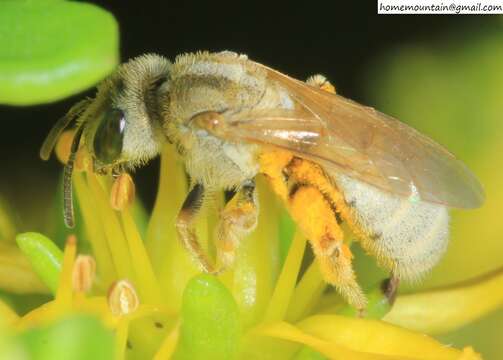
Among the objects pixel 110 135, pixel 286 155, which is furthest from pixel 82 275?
pixel 286 155

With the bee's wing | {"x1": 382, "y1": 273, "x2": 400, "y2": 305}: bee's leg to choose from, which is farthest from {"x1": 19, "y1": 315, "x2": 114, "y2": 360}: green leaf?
{"x1": 382, "y1": 273, "x2": 400, "y2": 305}: bee's leg

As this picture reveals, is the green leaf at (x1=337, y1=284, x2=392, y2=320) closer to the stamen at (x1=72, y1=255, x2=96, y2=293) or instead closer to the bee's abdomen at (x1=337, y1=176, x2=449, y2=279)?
the bee's abdomen at (x1=337, y1=176, x2=449, y2=279)

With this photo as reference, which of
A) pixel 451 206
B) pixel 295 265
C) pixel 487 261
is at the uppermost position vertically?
pixel 451 206

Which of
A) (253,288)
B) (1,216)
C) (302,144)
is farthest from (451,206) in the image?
(1,216)

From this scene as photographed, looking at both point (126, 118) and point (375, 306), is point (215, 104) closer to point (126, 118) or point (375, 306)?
point (126, 118)

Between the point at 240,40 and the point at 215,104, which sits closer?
the point at 215,104

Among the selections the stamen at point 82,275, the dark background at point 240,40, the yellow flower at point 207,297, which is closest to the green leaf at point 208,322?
the yellow flower at point 207,297

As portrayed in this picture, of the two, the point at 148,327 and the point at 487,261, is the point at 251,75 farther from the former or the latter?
the point at 487,261
